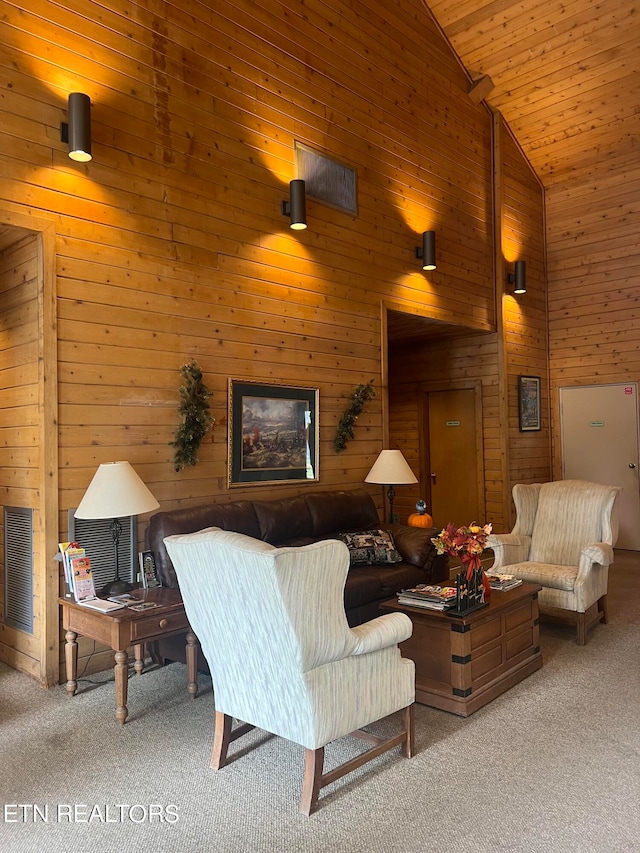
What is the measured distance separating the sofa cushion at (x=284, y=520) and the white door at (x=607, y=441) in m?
4.74

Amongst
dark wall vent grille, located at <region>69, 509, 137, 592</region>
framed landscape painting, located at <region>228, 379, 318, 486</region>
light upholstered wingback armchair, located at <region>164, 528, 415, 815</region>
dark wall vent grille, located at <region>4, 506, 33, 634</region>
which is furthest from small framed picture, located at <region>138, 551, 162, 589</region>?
light upholstered wingback armchair, located at <region>164, 528, 415, 815</region>

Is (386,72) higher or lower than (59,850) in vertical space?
higher

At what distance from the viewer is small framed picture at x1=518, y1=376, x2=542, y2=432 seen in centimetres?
796

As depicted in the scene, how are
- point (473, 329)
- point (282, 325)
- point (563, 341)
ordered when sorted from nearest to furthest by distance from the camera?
point (282, 325) < point (473, 329) < point (563, 341)

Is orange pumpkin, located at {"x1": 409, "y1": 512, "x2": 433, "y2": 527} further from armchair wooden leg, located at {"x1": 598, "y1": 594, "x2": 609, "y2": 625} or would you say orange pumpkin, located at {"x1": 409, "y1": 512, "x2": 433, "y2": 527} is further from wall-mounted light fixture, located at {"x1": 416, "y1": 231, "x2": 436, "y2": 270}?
wall-mounted light fixture, located at {"x1": 416, "y1": 231, "x2": 436, "y2": 270}

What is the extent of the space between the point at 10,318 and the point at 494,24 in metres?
5.93

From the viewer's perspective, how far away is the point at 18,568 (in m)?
3.91

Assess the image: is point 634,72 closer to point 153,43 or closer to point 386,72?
point 386,72

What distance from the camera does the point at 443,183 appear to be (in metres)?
6.80

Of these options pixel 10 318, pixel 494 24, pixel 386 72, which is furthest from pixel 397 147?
pixel 10 318

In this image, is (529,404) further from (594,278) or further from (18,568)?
(18,568)

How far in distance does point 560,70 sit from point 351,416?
4.87 m

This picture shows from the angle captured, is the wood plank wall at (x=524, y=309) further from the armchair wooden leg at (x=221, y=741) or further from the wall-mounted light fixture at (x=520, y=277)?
the armchair wooden leg at (x=221, y=741)

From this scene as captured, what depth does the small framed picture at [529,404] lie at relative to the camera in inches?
314
